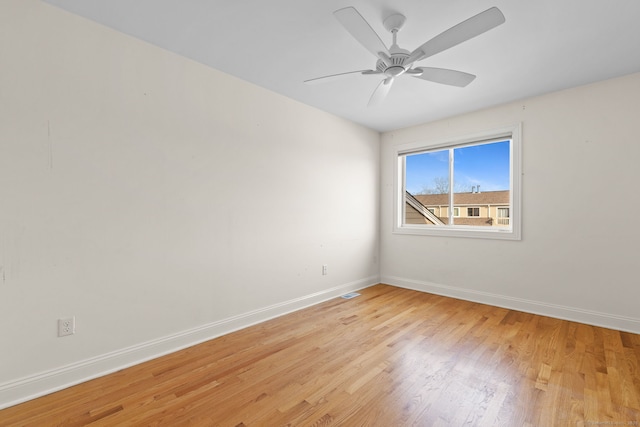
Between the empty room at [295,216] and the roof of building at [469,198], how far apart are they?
0.05 metres

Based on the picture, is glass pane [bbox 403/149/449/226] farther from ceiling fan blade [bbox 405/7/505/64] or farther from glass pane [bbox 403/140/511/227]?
ceiling fan blade [bbox 405/7/505/64]

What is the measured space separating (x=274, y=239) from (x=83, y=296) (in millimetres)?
1605

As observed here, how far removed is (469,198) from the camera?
3820 millimetres

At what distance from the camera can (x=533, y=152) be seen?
125 inches

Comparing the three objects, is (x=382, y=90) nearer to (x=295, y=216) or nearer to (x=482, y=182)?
(x=295, y=216)

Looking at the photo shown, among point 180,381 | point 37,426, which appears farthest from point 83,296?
point 180,381

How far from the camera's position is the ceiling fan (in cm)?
150

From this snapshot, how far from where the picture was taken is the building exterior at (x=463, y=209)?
3542 millimetres

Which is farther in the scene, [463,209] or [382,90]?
[463,209]

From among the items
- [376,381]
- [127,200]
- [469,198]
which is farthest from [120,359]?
[469,198]

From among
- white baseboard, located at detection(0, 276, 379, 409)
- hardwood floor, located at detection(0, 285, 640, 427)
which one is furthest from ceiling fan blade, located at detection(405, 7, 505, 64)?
white baseboard, located at detection(0, 276, 379, 409)

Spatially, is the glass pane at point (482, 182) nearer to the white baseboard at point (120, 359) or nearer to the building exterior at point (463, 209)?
the building exterior at point (463, 209)

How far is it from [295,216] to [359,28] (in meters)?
2.03

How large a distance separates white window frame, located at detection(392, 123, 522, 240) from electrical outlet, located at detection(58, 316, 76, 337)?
3745mm
